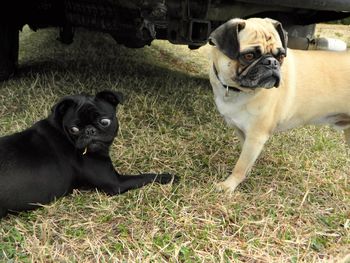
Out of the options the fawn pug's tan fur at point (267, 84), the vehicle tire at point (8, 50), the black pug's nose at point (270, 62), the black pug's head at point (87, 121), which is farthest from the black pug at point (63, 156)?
the vehicle tire at point (8, 50)

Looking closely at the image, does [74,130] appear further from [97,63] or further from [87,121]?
[97,63]

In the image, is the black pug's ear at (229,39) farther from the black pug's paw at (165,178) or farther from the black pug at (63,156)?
the black pug's paw at (165,178)

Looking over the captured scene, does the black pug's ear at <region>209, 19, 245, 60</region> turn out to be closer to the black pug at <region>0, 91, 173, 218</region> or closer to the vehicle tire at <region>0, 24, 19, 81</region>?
the black pug at <region>0, 91, 173, 218</region>

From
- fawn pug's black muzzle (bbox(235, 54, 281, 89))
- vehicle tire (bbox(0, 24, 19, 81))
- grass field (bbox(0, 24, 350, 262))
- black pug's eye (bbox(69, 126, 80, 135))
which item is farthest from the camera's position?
vehicle tire (bbox(0, 24, 19, 81))

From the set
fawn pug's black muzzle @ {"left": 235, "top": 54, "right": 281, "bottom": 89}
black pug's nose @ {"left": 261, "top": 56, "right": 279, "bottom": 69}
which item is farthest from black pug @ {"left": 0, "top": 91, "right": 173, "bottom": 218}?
black pug's nose @ {"left": 261, "top": 56, "right": 279, "bottom": 69}

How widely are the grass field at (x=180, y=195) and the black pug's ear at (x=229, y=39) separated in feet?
3.19

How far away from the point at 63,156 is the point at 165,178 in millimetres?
732

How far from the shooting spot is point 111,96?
2949mm

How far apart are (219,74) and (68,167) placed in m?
1.16

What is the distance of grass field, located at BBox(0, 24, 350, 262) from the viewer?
8.08ft

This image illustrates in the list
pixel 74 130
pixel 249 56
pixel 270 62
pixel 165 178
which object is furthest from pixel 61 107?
pixel 270 62

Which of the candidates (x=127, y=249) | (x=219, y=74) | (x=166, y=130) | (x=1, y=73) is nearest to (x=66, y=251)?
(x=127, y=249)

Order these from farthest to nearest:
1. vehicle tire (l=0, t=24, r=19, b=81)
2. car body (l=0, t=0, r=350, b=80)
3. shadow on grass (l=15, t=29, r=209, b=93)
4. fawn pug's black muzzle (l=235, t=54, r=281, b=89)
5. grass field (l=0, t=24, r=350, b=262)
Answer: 1. shadow on grass (l=15, t=29, r=209, b=93)
2. vehicle tire (l=0, t=24, r=19, b=81)
3. car body (l=0, t=0, r=350, b=80)
4. fawn pug's black muzzle (l=235, t=54, r=281, b=89)
5. grass field (l=0, t=24, r=350, b=262)

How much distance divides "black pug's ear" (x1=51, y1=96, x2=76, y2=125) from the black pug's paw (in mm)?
771
